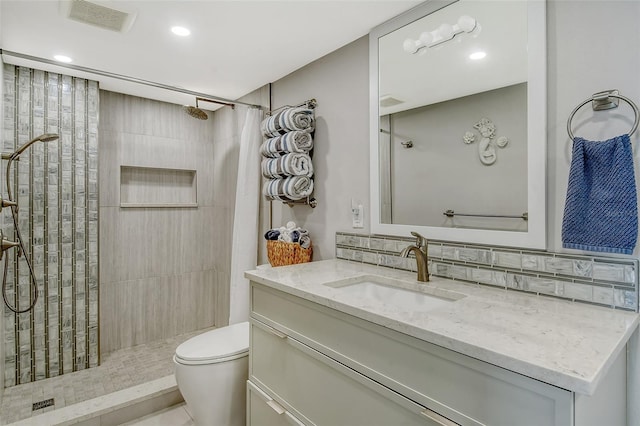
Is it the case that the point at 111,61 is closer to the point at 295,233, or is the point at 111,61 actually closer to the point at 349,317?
the point at 295,233

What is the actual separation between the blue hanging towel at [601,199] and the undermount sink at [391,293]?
1.46ft

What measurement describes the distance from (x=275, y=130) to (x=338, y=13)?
0.83 meters

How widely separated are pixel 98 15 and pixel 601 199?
2335 mm

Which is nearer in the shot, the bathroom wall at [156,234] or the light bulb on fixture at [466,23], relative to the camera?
the light bulb on fixture at [466,23]

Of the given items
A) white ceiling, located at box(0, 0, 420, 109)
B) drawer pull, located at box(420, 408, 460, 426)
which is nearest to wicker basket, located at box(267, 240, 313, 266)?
white ceiling, located at box(0, 0, 420, 109)

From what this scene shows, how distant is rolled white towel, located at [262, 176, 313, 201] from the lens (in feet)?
7.11

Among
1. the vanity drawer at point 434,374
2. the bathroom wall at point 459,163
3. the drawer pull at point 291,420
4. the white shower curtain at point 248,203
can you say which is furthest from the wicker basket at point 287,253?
the drawer pull at point 291,420

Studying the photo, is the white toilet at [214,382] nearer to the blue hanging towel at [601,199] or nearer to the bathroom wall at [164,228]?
the bathroom wall at [164,228]

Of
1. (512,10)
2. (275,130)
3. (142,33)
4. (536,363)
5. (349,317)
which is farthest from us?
(275,130)

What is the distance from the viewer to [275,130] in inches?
90.4

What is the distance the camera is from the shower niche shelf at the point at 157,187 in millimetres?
3076

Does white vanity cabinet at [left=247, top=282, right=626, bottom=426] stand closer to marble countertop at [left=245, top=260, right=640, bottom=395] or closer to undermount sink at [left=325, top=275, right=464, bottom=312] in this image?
marble countertop at [left=245, top=260, right=640, bottom=395]

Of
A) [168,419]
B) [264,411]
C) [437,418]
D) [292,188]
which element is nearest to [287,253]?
[292,188]

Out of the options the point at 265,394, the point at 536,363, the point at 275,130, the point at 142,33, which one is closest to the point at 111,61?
the point at 142,33
